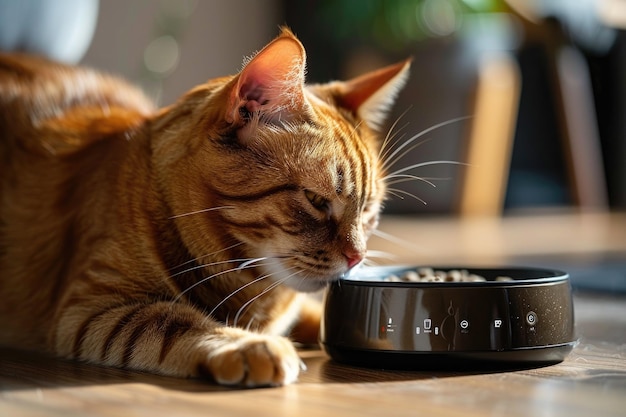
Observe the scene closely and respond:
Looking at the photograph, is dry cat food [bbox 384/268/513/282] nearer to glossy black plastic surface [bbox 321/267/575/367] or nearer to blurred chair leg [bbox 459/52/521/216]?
glossy black plastic surface [bbox 321/267/575/367]

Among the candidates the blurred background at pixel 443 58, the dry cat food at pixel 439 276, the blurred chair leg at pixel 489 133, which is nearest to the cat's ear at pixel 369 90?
the dry cat food at pixel 439 276

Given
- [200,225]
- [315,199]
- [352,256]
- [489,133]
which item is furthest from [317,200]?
[489,133]

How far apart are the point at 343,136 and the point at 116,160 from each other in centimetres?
43

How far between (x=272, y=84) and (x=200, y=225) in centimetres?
27

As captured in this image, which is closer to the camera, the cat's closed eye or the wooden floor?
the wooden floor

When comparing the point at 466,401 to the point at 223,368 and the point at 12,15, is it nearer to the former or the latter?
the point at 223,368

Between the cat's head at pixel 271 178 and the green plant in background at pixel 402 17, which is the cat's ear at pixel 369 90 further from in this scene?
the green plant in background at pixel 402 17

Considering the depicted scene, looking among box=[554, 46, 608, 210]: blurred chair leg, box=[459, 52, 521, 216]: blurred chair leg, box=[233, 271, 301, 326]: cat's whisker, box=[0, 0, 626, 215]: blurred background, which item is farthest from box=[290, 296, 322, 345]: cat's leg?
box=[554, 46, 608, 210]: blurred chair leg

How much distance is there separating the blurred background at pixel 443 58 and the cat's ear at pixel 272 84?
301 cm

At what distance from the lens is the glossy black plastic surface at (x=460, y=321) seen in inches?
48.1

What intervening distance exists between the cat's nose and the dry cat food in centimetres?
8

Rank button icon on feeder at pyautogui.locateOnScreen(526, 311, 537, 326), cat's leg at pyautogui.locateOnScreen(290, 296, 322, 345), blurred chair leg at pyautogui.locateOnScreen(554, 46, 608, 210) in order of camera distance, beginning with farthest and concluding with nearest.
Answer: blurred chair leg at pyautogui.locateOnScreen(554, 46, 608, 210), cat's leg at pyautogui.locateOnScreen(290, 296, 322, 345), button icon on feeder at pyautogui.locateOnScreen(526, 311, 537, 326)

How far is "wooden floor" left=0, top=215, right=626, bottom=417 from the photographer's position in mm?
1016

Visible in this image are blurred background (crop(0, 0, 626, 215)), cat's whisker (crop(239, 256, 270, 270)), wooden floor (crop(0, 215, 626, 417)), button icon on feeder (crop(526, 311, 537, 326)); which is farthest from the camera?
blurred background (crop(0, 0, 626, 215))
